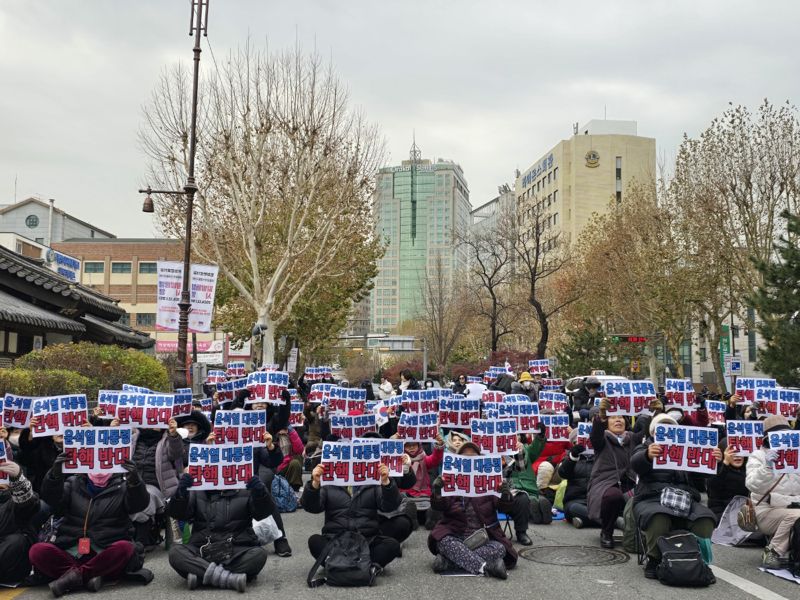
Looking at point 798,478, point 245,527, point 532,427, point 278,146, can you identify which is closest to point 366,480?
point 245,527

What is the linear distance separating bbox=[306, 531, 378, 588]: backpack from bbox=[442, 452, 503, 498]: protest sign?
111cm

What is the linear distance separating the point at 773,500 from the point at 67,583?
739cm

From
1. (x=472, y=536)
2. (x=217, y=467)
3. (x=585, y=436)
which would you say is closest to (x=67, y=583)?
(x=217, y=467)

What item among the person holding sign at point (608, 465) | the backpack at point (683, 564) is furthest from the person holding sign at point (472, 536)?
the person holding sign at point (608, 465)

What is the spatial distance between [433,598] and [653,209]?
1454 inches

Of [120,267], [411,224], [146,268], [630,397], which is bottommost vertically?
[630,397]

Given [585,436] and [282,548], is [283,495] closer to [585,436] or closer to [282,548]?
[282,548]

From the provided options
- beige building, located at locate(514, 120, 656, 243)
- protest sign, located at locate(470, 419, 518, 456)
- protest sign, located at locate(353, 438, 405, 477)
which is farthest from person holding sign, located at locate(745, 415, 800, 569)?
beige building, located at locate(514, 120, 656, 243)

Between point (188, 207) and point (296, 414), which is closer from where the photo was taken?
point (296, 414)

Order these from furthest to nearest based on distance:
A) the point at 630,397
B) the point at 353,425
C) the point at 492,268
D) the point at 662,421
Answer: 1. the point at 492,268
2. the point at 353,425
3. the point at 630,397
4. the point at 662,421

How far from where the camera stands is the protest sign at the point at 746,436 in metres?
9.68

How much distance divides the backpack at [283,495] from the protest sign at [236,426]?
2.85 m

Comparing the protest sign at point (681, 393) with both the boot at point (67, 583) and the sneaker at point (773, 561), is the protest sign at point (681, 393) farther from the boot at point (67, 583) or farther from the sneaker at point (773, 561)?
the boot at point (67, 583)

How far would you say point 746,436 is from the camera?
32.0 feet
